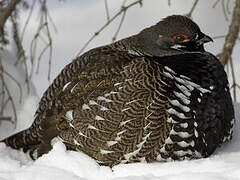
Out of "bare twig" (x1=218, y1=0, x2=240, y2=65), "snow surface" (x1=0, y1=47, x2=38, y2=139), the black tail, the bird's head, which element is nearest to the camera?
the bird's head

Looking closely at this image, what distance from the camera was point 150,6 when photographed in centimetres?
778

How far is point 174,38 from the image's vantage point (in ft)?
12.2

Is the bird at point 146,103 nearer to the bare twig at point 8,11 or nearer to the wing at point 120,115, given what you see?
the wing at point 120,115

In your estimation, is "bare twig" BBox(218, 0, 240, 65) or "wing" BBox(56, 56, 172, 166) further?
"bare twig" BBox(218, 0, 240, 65)

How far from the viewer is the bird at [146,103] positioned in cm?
340

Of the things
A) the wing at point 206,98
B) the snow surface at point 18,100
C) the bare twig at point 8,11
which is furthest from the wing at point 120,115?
the snow surface at point 18,100

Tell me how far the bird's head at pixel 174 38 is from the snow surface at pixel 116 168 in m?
0.65

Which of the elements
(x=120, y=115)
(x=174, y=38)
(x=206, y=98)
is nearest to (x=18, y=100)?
(x=174, y=38)

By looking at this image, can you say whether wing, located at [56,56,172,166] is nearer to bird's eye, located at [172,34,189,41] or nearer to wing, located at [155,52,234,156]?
wing, located at [155,52,234,156]

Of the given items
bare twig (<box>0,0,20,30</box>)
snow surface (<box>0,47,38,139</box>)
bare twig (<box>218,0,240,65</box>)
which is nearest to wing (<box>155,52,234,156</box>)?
bare twig (<box>218,0,240,65</box>)

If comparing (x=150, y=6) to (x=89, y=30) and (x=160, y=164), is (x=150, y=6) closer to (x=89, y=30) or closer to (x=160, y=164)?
(x=89, y=30)

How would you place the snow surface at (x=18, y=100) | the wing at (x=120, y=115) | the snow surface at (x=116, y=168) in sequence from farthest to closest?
the snow surface at (x=18, y=100)
the wing at (x=120, y=115)
the snow surface at (x=116, y=168)

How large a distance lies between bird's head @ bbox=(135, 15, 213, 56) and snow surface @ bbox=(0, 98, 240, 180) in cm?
65

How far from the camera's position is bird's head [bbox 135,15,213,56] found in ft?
12.2
